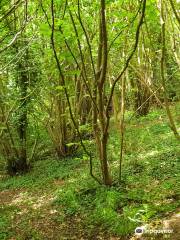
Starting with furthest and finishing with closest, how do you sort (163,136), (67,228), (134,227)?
(163,136) → (67,228) → (134,227)

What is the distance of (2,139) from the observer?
10656mm

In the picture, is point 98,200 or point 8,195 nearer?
point 98,200

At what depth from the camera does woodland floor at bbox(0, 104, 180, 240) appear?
568cm

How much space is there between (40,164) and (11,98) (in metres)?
2.72

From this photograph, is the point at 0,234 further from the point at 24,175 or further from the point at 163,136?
the point at 163,136

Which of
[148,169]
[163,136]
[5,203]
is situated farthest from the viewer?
[163,136]

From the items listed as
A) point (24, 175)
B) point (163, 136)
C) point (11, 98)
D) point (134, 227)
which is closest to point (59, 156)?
point (24, 175)

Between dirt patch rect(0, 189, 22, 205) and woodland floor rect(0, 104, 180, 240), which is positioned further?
dirt patch rect(0, 189, 22, 205)

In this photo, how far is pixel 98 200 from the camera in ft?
22.0

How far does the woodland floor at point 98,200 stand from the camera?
18.6 ft

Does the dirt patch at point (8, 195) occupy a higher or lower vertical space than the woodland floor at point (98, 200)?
lower

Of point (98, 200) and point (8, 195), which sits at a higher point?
point (98, 200)

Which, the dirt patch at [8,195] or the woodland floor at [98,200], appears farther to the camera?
A: the dirt patch at [8,195]

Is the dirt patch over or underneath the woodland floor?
underneath
